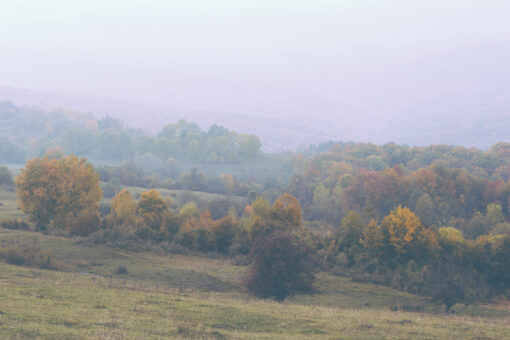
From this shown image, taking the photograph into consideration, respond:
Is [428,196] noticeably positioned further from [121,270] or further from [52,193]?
[121,270]

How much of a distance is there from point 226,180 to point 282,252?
138355 millimetres

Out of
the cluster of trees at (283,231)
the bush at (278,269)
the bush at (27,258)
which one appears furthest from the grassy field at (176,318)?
the cluster of trees at (283,231)

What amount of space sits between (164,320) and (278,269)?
50.0 ft

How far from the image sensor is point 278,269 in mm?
32938

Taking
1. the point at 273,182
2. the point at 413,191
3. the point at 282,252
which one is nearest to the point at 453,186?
the point at 413,191

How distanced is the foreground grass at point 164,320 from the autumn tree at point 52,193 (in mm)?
35361

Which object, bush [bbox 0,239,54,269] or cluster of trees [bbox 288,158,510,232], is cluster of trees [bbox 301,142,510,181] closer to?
cluster of trees [bbox 288,158,510,232]

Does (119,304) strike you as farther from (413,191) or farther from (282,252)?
(413,191)

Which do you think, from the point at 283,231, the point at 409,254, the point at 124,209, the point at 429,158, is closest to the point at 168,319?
the point at 283,231

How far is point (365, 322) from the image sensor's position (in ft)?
72.0

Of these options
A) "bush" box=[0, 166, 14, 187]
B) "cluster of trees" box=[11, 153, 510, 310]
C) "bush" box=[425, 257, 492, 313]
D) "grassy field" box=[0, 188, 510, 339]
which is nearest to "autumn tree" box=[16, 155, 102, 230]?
"cluster of trees" box=[11, 153, 510, 310]

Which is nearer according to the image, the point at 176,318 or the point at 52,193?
the point at 176,318

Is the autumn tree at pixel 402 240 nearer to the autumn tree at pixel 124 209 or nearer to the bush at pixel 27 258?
the autumn tree at pixel 124 209

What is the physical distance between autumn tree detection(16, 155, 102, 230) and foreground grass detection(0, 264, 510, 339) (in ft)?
116
